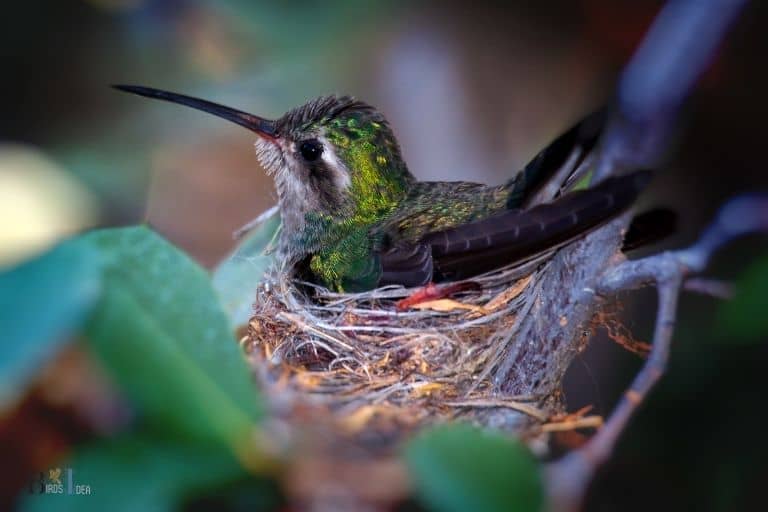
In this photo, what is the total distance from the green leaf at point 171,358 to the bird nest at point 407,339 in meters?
0.92

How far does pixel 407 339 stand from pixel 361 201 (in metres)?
0.69

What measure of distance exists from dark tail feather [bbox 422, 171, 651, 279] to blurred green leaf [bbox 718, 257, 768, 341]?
250 mm

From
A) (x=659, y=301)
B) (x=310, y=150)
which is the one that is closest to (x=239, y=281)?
(x=310, y=150)

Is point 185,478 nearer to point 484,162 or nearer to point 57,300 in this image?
point 57,300

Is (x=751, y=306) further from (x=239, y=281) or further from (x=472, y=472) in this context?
(x=239, y=281)

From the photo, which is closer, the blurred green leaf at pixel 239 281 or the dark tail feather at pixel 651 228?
the blurred green leaf at pixel 239 281

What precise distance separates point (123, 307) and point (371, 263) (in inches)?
69.7

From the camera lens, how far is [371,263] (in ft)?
8.70

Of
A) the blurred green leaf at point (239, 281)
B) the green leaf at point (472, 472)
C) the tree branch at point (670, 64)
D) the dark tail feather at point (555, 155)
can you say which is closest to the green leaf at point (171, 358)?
the green leaf at point (472, 472)

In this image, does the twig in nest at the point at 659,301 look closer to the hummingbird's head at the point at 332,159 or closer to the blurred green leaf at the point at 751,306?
the blurred green leaf at the point at 751,306

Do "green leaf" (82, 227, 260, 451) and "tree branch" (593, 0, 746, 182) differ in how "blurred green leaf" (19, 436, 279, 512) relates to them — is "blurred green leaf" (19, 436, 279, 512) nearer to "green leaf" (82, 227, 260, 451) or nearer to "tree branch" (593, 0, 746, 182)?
"green leaf" (82, 227, 260, 451)

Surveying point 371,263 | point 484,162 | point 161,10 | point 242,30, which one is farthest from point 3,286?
point 484,162

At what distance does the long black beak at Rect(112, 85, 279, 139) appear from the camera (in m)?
2.36

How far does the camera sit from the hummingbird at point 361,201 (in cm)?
240
